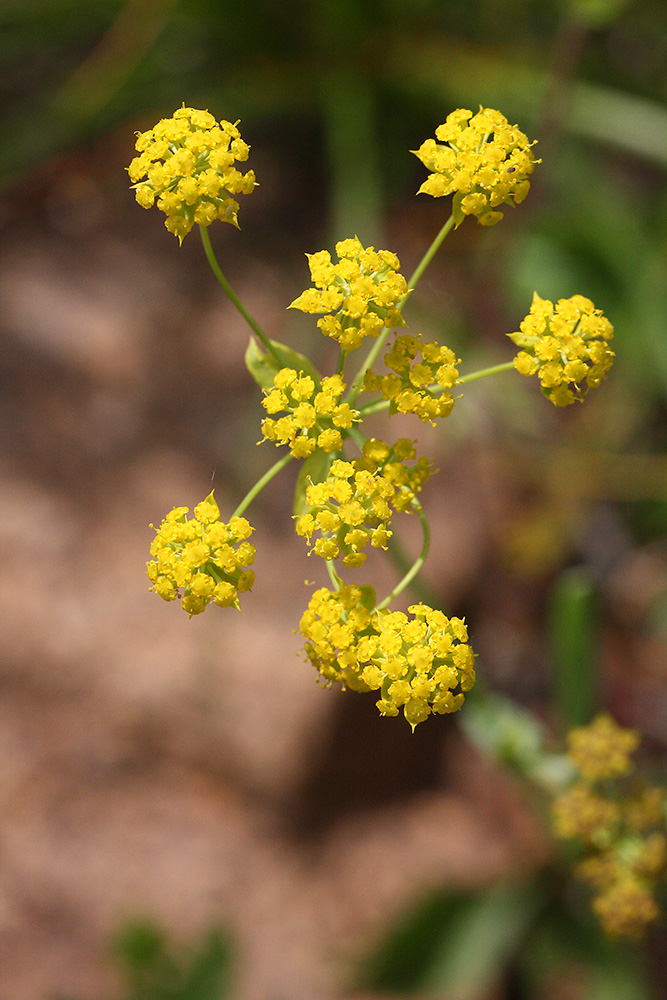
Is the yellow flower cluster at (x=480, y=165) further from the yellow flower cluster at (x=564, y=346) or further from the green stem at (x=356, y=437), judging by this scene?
the green stem at (x=356, y=437)

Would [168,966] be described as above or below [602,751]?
below

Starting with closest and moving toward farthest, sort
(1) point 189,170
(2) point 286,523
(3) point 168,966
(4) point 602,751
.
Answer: (1) point 189,170 < (4) point 602,751 < (3) point 168,966 < (2) point 286,523

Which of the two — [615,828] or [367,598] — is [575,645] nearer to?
[615,828]

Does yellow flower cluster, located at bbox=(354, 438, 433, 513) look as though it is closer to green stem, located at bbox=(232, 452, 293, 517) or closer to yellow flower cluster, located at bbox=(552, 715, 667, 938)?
green stem, located at bbox=(232, 452, 293, 517)

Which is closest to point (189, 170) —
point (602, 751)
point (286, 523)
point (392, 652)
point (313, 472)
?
point (313, 472)

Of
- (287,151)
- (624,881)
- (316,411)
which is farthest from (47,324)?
(624,881)

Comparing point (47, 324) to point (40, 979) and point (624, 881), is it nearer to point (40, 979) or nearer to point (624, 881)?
point (40, 979)

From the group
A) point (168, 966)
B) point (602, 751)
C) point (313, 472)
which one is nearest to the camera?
point (313, 472)
